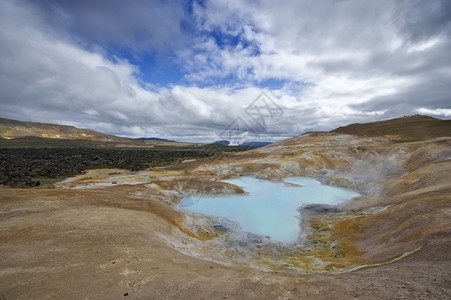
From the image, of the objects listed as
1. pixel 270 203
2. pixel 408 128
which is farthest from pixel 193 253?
pixel 408 128

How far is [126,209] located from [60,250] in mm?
7016

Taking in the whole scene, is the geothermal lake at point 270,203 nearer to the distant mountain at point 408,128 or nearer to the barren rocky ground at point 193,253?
the barren rocky ground at point 193,253

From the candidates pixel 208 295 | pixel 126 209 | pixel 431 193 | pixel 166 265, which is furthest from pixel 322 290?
pixel 431 193

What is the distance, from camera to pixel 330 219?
20172 mm

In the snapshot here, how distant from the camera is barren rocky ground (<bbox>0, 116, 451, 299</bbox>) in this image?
20.1ft

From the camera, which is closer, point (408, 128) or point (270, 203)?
point (270, 203)

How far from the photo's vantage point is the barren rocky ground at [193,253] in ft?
20.1

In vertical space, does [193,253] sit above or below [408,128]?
below

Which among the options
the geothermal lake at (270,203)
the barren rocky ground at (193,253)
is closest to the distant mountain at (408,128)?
the geothermal lake at (270,203)

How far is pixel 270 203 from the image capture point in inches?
1012

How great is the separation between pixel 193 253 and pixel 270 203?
50.3 feet

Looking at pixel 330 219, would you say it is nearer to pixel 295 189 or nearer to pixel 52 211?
pixel 295 189

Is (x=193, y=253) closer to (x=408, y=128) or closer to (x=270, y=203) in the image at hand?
(x=270, y=203)

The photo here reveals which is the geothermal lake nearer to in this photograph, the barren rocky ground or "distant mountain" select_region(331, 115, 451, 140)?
the barren rocky ground
